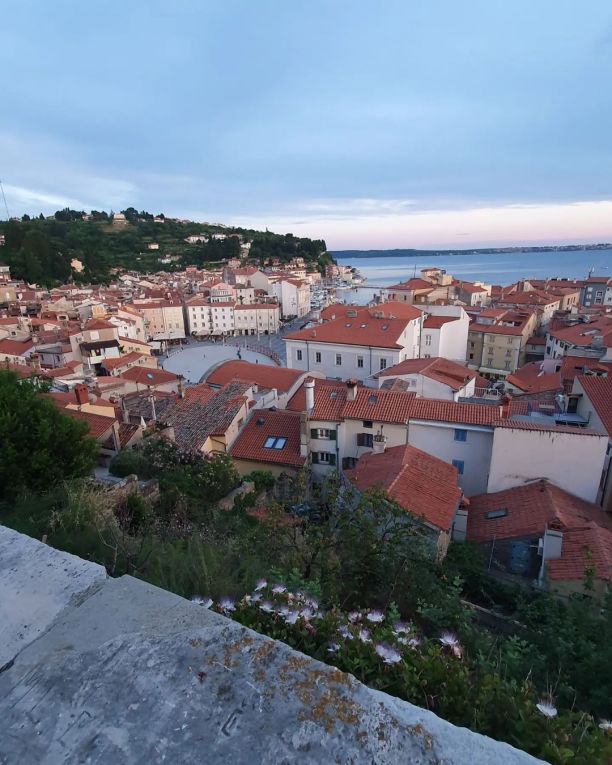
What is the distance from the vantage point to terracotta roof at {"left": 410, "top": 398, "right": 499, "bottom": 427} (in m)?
13.7

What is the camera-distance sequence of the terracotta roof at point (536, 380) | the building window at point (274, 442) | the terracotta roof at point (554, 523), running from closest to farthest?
the terracotta roof at point (554, 523), the building window at point (274, 442), the terracotta roof at point (536, 380)

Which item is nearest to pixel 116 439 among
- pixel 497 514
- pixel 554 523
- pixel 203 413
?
pixel 203 413

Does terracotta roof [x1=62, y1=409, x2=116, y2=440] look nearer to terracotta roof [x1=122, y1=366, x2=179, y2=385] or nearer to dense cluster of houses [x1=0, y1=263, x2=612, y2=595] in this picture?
dense cluster of houses [x1=0, y1=263, x2=612, y2=595]

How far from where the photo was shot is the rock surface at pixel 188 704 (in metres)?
1.10

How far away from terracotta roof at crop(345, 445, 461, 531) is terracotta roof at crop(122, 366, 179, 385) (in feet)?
67.7

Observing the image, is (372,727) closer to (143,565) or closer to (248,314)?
(143,565)

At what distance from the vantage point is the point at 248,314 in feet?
225

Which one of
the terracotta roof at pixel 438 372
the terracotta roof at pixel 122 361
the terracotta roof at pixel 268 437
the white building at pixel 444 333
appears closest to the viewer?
the terracotta roof at pixel 268 437

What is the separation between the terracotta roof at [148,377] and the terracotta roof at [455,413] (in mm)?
20387

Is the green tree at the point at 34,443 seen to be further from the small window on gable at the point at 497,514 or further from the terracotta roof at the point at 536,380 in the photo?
the terracotta roof at the point at 536,380

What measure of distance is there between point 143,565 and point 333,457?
12197 mm

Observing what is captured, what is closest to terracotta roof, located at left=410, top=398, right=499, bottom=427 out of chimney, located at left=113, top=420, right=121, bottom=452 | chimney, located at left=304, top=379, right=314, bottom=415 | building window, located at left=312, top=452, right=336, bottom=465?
building window, located at left=312, top=452, right=336, bottom=465

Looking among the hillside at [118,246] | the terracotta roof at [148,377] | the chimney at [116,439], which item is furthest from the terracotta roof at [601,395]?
the hillside at [118,246]

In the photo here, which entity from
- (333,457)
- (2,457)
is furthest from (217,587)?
(333,457)
